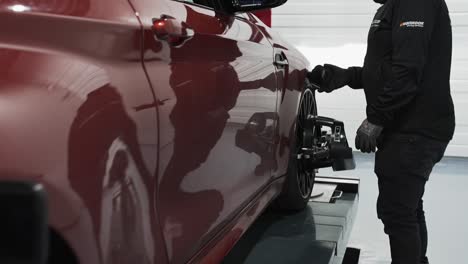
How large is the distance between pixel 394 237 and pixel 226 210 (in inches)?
57.3

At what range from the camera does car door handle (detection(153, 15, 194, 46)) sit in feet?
4.17

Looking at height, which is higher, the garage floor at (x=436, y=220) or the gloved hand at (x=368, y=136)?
the gloved hand at (x=368, y=136)

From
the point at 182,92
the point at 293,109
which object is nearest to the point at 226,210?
the point at 182,92

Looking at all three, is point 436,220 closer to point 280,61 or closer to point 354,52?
point 280,61

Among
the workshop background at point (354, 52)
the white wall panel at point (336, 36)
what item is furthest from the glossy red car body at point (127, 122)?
the white wall panel at point (336, 36)

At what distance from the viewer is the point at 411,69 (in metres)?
2.71

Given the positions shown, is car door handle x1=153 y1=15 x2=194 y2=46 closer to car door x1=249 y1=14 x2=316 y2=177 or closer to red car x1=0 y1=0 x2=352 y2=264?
red car x1=0 y1=0 x2=352 y2=264

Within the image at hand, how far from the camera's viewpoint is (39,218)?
738mm

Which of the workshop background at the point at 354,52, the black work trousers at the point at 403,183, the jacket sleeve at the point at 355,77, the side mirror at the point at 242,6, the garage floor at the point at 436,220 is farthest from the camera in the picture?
the workshop background at the point at 354,52

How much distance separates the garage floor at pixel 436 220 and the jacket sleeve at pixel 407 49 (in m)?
1.38

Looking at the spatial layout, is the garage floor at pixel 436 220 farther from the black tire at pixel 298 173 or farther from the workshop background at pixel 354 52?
the black tire at pixel 298 173

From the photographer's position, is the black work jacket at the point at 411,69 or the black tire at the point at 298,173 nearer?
the black work jacket at the point at 411,69

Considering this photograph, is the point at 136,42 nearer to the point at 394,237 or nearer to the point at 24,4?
the point at 24,4

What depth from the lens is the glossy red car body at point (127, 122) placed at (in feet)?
2.89
